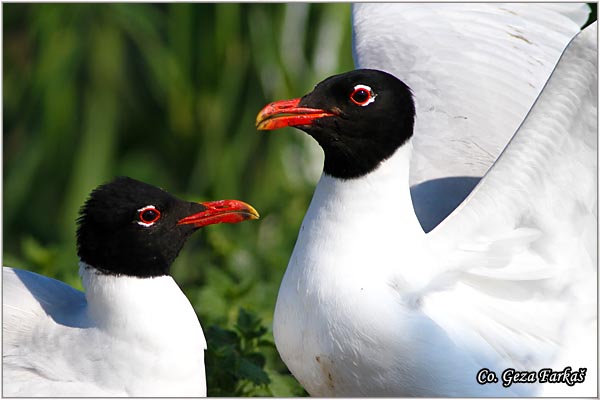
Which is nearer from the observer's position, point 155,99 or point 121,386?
point 121,386

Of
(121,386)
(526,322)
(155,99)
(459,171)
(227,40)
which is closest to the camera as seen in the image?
(121,386)

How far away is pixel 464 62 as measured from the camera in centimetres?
527

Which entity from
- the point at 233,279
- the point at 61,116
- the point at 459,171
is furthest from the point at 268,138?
the point at 459,171

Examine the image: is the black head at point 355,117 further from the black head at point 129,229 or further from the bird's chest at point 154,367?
the bird's chest at point 154,367

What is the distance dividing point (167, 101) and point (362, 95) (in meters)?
4.33

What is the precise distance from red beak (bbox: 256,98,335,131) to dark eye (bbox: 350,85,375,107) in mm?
91

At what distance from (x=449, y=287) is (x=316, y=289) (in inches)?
17.4

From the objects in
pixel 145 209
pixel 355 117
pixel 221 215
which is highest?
pixel 355 117

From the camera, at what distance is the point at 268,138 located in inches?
315

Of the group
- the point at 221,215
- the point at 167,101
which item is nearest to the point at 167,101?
the point at 167,101

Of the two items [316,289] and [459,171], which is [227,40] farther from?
[316,289]

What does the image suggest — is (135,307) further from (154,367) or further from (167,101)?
(167,101)

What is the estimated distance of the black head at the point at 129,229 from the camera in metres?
3.81

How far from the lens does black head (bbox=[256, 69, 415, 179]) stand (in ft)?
12.9
